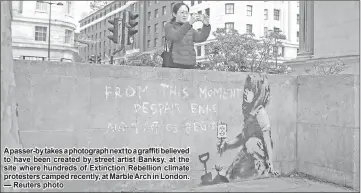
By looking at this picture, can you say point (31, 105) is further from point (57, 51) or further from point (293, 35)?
point (293, 35)

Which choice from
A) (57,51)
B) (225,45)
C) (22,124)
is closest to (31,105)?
(22,124)

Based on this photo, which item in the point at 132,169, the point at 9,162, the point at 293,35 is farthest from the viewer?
the point at 293,35

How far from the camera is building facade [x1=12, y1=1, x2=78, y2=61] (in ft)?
142

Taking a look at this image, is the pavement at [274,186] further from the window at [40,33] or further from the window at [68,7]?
the window at [68,7]

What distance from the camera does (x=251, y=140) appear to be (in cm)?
730

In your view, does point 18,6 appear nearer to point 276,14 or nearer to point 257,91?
point 276,14

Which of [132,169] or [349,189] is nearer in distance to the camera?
[132,169]

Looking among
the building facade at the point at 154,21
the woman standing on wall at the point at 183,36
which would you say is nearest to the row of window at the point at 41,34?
the building facade at the point at 154,21

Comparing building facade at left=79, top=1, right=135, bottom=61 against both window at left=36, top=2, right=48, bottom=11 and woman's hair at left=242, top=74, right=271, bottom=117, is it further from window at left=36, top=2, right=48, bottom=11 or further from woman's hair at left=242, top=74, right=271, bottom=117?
woman's hair at left=242, top=74, right=271, bottom=117

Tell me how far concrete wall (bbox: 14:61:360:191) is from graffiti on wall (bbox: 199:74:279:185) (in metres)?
0.13

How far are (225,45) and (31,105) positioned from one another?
3004 cm

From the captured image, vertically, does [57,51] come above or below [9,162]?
above

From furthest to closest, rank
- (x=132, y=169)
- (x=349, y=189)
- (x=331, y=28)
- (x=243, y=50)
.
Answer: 1. (x=243, y=50)
2. (x=331, y=28)
3. (x=349, y=189)
4. (x=132, y=169)

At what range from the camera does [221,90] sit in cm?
698
